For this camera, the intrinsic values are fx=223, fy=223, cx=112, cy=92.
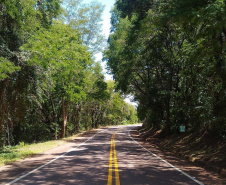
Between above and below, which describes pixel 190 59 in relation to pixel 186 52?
below

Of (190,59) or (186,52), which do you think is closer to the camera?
(190,59)

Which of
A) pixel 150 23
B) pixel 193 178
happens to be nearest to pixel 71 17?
pixel 150 23

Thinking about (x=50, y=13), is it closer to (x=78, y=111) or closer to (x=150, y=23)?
(x=150, y=23)

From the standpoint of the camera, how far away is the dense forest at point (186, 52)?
8373 millimetres

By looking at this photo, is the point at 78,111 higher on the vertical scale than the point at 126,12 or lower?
lower

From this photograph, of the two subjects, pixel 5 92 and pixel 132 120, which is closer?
pixel 5 92

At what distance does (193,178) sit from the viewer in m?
7.62

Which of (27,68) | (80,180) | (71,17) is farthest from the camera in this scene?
(71,17)

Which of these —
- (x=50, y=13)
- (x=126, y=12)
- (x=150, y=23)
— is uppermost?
(x=50, y=13)

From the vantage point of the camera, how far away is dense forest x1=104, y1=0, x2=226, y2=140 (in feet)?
27.5

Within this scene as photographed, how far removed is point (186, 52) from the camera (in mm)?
11180

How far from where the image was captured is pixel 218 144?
1269 centimetres

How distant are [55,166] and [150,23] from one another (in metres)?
8.71

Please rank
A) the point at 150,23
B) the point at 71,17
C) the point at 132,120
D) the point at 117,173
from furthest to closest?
the point at 132,120, the point at 71,17, the point at 150,23, the point at 117,173
